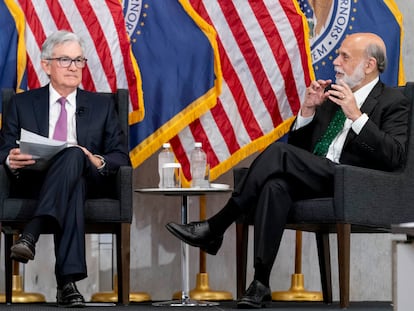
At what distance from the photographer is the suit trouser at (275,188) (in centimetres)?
435

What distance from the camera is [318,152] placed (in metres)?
4.94

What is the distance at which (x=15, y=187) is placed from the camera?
4.79 metres

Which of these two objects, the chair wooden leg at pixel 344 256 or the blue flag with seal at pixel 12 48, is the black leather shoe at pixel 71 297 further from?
the blue flag with seal at pixel 12 48

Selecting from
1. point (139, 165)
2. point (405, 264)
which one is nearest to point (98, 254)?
point (139, 165)

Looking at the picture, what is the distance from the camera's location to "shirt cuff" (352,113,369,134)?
457cm

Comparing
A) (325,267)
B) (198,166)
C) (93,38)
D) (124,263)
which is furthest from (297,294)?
(93,38)

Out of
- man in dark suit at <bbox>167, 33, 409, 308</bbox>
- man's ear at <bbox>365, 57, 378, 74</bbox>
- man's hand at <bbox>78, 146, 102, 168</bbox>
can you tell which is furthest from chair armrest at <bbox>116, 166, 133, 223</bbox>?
man's ear at <bbox>365, 57, 378, 74</bbox>

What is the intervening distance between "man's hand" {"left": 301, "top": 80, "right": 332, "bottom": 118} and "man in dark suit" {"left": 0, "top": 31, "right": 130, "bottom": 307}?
3.09ft

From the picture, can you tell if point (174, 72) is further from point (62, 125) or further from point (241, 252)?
point (241, 252)

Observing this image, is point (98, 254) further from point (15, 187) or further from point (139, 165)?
point (15, 187)

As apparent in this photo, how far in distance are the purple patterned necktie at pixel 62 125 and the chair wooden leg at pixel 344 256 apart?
1.47 m

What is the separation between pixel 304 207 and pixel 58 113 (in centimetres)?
141

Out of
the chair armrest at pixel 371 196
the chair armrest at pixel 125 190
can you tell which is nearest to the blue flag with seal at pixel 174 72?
the chair armrest at pixel 125 190

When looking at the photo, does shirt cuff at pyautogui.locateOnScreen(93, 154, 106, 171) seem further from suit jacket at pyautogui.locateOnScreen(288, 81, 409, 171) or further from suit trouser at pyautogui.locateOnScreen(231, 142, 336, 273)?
suit jacket at pyautogui.locateOnScreen(288, 81, 409, 171)
